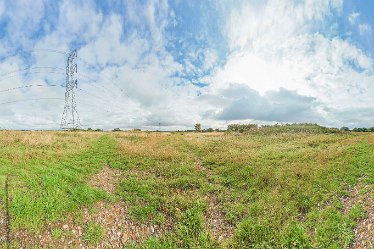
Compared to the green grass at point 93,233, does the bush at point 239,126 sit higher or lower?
higher

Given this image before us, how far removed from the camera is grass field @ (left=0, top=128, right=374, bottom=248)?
1124cm

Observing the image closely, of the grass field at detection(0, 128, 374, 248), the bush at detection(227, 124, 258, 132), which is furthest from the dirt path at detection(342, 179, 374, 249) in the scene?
the bush at detection(227, 124, 258, 132)

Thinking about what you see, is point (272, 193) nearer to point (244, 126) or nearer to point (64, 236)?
point (64, 236)

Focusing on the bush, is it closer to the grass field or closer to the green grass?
the grass field

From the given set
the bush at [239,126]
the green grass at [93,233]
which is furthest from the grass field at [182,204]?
the bush at [239,126]

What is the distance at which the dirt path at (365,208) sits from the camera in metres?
10.4

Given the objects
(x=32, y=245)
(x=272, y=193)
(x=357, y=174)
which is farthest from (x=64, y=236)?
(x=357, y=174)

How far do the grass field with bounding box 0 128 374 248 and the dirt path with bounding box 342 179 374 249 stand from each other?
89 mm

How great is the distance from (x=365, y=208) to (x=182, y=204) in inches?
351

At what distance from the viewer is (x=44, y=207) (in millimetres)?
12914

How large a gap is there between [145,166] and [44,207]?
10068 millimetres

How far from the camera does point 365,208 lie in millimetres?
12898

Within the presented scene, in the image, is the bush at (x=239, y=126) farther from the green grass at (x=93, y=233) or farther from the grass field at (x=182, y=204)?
the green grass at (x=93, y=233)

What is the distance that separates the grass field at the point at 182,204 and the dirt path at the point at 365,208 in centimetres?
9
